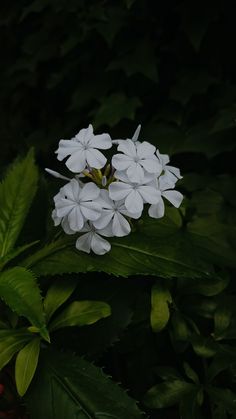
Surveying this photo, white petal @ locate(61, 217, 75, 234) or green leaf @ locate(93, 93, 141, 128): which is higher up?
white petal @ locate(61, 217, 75, 234)

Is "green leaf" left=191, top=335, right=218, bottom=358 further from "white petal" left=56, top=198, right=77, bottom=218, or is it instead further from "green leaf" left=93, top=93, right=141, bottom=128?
"green leaf" left=93, top=93, right=141, bottom=128

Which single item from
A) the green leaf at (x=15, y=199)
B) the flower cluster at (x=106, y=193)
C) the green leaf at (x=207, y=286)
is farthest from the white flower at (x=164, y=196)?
the green leaf at (x=15, y=199)

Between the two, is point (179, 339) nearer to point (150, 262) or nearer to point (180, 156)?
point (150, 262)

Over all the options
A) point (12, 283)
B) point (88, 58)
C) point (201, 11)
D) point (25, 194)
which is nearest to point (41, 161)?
point (88, 58)

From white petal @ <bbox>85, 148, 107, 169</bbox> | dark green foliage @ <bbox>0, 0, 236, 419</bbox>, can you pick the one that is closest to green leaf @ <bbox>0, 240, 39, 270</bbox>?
dark green foliage @ <bbox>0, 0, 236, 419</bbox>

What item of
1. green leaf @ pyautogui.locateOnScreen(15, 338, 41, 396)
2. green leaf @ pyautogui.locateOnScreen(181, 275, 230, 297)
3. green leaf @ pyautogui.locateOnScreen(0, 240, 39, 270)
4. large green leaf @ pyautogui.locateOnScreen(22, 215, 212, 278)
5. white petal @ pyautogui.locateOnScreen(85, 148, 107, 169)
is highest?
white petal @ pyautogui.locateOnScreen(85, 148, 107, 169)

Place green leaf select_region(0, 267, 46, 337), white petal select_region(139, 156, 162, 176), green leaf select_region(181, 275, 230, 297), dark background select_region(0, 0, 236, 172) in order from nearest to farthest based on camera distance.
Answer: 1. green leaf select_region(0, 267, 46, 337)
2. white petal select_region(139, 156, 162, 176)
3. green leaf select_region(181, 275, 230, 297)
4. dark background select_region(0, 0, 236, 172)

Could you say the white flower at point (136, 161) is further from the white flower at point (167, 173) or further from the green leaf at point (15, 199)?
the green leaf at point (15, 199)
